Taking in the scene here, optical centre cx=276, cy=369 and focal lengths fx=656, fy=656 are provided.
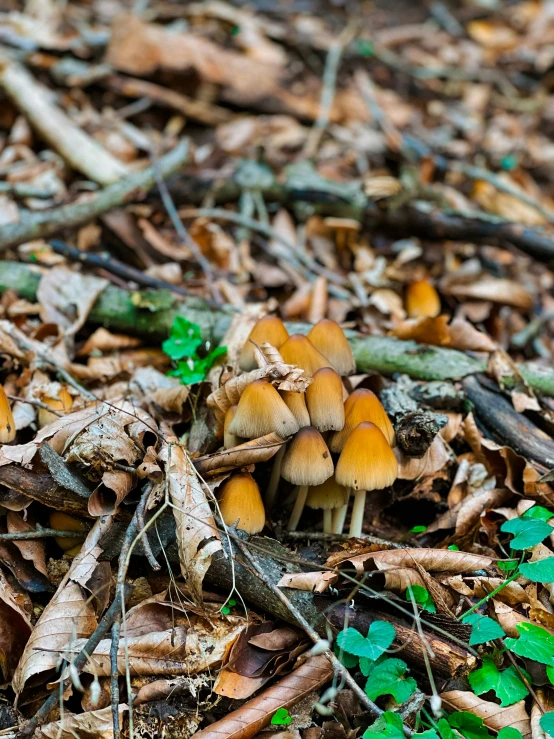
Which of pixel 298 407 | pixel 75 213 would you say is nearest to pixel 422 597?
pixel 298 407

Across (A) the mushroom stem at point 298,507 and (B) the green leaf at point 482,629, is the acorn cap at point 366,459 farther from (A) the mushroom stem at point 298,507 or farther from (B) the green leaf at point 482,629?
(B) the green leaf at point 482,629

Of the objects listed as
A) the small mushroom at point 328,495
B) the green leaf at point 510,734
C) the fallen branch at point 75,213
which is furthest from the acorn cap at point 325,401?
the fallen branch at point 75,213

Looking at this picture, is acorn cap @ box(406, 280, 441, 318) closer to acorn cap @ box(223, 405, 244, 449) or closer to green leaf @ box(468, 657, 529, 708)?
acorn cap @ box(223, 405, 244, 449)

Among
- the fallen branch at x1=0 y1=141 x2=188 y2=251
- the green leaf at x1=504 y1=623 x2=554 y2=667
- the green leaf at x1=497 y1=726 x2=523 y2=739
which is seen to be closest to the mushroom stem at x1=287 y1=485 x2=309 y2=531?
the green leaf at x1=504 y1=623 x2=554 y2=667

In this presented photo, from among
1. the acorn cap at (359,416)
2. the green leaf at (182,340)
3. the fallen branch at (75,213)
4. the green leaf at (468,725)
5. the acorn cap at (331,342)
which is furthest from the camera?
the fallen branch at (75,213)

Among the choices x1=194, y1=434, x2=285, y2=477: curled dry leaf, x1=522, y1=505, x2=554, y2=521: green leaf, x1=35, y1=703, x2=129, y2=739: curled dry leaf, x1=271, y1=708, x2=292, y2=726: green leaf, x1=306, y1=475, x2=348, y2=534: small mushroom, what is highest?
x1=194, y1=434, x2=285, y2=477: curled dry leaf

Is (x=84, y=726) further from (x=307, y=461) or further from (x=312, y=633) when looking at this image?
(x=307, y=461)

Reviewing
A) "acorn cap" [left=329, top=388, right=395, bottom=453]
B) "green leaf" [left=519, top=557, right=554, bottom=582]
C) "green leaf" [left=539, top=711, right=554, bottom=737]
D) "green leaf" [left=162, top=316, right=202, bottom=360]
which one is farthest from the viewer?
"green leaf" [left=162, top=316, right=202, bottom=360]
